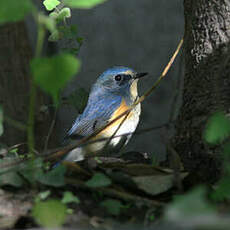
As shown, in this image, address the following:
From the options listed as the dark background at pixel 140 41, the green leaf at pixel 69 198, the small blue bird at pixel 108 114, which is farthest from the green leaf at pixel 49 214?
the dark background at pixel 140 41

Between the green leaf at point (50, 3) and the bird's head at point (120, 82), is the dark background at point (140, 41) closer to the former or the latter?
the bird's head at point (120, 82)

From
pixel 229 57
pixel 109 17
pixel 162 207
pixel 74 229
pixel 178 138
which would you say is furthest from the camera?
pixel 109 17

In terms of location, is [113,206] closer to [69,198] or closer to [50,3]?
[69,198]

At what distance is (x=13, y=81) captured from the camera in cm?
420

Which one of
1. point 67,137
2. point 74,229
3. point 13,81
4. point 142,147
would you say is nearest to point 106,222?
point 74,229

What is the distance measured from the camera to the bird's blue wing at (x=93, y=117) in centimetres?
331

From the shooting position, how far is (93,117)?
3373mm

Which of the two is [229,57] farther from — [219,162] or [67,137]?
[67,137]

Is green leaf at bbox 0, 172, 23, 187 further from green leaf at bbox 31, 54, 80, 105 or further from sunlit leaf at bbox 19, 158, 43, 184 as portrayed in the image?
green leaf at bbox 31, 54, 80, 105

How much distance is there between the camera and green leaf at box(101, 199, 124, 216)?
1.65 meters

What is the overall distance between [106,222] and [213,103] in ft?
3.40

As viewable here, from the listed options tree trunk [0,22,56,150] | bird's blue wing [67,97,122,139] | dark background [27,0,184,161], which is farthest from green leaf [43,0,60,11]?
dark background [27,0,184,161]

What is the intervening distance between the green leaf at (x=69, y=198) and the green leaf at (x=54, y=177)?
0.22 feet

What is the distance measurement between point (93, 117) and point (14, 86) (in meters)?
1.22
